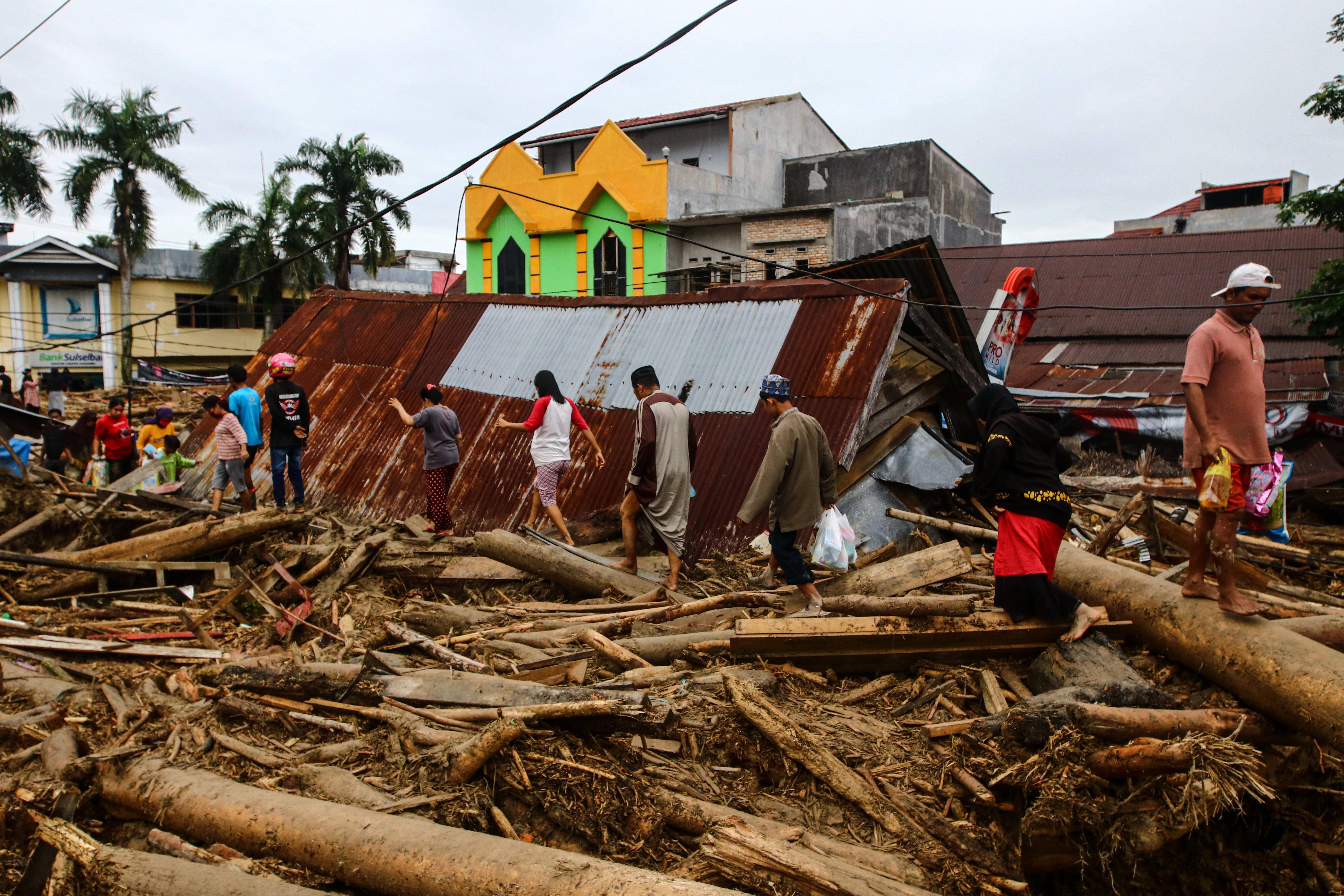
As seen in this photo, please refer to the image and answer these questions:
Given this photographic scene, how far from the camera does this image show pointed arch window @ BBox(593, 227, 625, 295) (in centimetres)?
2977

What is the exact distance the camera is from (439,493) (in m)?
9.21

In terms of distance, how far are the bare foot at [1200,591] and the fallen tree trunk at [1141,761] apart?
1376 mm

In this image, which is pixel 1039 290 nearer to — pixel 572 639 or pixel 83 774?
pixel 572 639

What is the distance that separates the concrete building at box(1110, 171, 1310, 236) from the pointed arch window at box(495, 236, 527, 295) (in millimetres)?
21759

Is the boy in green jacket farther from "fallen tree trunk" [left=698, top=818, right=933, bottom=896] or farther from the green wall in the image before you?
the green wall

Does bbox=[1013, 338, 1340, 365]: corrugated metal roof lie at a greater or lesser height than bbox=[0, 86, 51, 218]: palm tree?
lesser

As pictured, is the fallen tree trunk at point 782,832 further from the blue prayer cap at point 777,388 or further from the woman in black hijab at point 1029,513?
the blue prayer cap at point 777,388

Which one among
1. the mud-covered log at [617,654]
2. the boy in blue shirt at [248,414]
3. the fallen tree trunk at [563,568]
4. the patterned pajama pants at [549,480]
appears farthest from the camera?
the boy in blue shirt at [248,414]

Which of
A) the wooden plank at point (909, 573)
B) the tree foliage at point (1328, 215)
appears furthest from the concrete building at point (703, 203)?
the wooden plank at point (909, 573)

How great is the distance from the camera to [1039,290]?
2275cm

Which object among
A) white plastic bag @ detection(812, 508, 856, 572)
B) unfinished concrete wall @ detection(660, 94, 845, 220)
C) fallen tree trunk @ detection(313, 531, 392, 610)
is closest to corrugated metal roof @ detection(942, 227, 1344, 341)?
unfinished concrete wall @ detection(660, 94, 845, 220)

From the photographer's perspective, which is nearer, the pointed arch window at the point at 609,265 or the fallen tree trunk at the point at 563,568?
the fallen tree trunk at the point at 563,568

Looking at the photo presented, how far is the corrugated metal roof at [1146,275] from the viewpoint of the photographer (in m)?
19.9

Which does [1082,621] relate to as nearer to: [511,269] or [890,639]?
[890,639]
